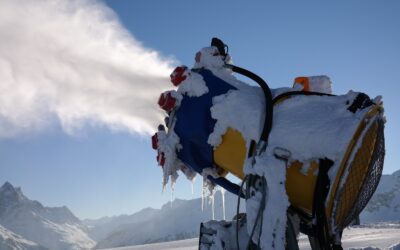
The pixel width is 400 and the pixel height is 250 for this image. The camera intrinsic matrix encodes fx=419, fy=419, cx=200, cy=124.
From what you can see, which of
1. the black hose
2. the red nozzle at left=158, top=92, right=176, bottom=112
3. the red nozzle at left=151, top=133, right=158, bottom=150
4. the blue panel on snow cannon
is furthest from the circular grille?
the red nozzle at left=151, top=133, right=158, bottom=150

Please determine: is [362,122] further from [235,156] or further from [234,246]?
[234,246]

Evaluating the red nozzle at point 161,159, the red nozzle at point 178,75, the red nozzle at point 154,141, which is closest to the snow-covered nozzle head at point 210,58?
the red nozzle at point 178,75

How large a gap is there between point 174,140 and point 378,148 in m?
1.47

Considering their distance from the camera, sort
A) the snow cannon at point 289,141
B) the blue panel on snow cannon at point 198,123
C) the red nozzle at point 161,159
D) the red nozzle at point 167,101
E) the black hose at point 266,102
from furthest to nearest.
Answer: the red nozzle at point 161,159 < the red nozzle at point 167,101 < the blue panel on snow cannon at point 198,123 < the black hose at point 266,102 < the snow cannon at point 289,141

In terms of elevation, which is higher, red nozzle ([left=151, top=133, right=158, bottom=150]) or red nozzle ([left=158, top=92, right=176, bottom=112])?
red nozzle ([left=158, top=92, right=176, bottom=112])

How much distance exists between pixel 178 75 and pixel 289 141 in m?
1.12

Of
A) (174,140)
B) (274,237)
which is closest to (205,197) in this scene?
(174,140)

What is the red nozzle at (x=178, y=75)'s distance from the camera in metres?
3.25

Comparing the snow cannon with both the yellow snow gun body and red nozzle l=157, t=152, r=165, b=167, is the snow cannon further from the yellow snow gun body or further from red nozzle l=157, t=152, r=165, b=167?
red nozzle l=157, t=152, r=165, b=167

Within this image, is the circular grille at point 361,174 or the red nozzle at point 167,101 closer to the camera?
the circular grille at point 361,174

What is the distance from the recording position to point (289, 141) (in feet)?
8.45

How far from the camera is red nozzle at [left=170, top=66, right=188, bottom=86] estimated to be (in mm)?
3246

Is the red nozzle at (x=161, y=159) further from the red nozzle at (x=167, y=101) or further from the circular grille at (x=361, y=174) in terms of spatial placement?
the circular grille at (x=361, y=174)

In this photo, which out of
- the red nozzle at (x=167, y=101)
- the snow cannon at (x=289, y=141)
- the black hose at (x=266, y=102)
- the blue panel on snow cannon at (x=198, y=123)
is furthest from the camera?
the red nozzle at (x=167, y=101)
